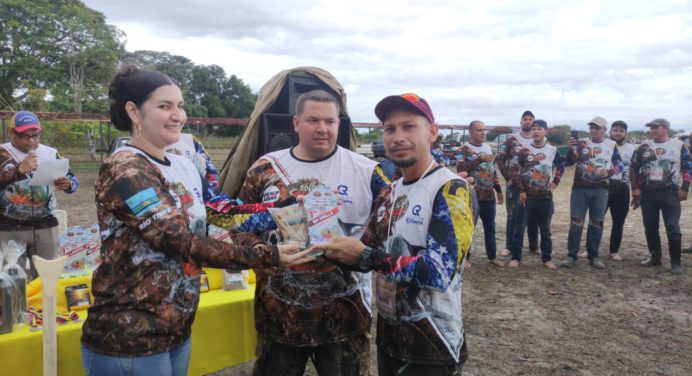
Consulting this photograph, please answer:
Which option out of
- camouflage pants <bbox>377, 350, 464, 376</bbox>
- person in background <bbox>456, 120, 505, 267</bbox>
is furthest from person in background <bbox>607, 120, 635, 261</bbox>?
camouflage pants <bbox>377, 350, 464, 376</bbox>

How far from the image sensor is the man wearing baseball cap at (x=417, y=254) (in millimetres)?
1839

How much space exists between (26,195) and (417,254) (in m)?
4.12

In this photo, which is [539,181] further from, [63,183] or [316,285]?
[63,183]

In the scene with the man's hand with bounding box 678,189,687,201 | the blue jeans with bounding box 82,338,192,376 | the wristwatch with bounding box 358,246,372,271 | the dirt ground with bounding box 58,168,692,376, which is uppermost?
the wristwatch with bounding box 358,246,372,271

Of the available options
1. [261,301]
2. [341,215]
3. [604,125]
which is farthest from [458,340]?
[604,125]

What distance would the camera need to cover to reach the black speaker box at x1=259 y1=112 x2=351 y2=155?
3.60 m

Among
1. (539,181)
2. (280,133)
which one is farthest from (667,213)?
(280,133)

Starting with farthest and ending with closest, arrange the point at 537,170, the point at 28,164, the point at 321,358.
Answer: the point at 537,170
the point at 28,164
the point at 321,358

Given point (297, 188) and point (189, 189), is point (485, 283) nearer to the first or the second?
point (297, 188)

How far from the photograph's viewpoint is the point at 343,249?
2000 mm

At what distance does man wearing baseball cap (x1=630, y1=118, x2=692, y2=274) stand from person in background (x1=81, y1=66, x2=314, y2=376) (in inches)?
276

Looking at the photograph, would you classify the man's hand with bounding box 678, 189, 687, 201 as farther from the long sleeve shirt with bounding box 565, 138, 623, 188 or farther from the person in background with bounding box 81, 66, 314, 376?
the person in background with bounding box 81, 66, 314, 376

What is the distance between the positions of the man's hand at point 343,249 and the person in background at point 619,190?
6.72 metres

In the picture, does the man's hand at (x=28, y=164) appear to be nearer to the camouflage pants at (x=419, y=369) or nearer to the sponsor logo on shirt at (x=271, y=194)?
the sponsor logo on shirt at (x=271, y=194)
